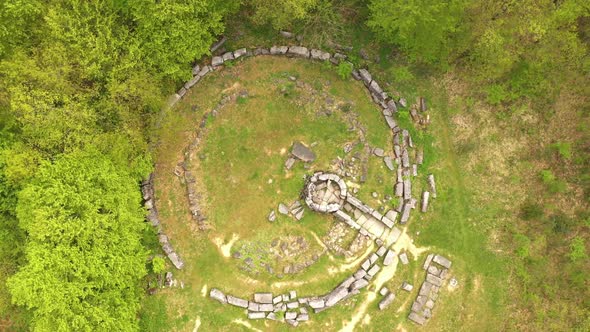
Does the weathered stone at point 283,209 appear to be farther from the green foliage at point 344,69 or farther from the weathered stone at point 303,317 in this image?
the green foliage at point 344,69

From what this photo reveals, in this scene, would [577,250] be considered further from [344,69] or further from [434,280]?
[344,69]

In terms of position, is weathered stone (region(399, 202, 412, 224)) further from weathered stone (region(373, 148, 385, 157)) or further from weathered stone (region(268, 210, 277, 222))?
weathered stone (region(268, 210, 277, 222))

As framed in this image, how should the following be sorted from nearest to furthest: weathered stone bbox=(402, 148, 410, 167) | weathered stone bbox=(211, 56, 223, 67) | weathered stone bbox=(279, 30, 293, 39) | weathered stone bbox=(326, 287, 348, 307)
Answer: weathered stone bbox=(326, 287, 348, 307), weathered stone bbox=(402, 148, 410, 167), weathered stone bbox=(211, 56, 223, 67), weathered stone bbox=(279, 30, 293, 39)

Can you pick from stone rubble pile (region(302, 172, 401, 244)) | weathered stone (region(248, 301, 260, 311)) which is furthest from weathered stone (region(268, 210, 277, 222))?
weathered stone (region(248, 301, 260, 311))

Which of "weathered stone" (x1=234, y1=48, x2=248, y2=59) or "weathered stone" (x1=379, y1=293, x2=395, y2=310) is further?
"weathered stone" (x1=234, y1=48, x2=248, y2=59)

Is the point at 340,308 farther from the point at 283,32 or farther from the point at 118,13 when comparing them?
the point at 118,13

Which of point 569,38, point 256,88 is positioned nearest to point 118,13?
point 256,88

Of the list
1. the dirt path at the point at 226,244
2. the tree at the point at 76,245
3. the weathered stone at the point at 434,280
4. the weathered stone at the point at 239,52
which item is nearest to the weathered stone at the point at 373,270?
the weathered stone at the point at 434,280
